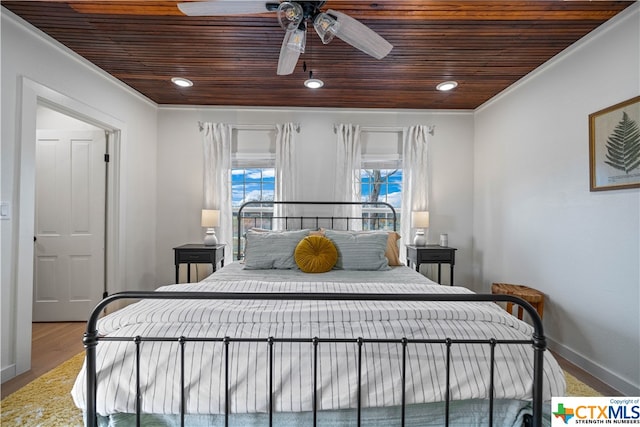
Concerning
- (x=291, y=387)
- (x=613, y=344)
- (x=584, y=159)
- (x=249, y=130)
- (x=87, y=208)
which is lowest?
(x=613, y=344)

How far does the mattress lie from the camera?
1220 mm

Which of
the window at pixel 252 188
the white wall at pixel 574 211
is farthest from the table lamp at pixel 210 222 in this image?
the white wall at pixel 574 211

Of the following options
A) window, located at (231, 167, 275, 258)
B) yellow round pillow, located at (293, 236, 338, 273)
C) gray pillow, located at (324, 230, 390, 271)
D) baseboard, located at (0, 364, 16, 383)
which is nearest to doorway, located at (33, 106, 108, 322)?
baseboard, located at (0, 364, 16, 383)

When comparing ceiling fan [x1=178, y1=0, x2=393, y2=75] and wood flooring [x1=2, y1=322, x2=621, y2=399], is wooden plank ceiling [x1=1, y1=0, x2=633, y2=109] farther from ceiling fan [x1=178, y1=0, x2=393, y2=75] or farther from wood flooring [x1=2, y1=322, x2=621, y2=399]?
wood flooring [x1=2, y1=322, x2=621, y2=399]

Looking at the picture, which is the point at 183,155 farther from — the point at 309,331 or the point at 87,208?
the point at 309,331

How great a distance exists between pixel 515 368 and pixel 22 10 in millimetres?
3571

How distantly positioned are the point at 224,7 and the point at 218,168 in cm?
251

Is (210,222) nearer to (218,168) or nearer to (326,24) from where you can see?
(218,168)

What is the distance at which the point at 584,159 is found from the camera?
7.82 feet

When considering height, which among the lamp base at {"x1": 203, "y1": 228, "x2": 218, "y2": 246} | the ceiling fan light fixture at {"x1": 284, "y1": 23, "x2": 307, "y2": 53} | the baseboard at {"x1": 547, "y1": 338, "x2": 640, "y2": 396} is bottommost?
the baseboard at {"x1": 547, "y1": 338, "x2": 640, "y2": 396}

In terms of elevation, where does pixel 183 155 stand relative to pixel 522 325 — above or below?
above

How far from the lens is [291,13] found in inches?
63.6

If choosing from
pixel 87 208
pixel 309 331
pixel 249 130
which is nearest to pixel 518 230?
pixel 309 331

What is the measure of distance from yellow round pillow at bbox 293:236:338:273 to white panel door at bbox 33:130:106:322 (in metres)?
2.26
